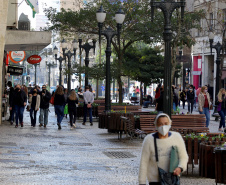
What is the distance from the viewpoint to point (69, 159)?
1379 centimetres

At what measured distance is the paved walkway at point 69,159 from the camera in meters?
10.7

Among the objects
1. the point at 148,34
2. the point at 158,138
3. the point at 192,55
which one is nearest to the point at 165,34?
the point at 158,138

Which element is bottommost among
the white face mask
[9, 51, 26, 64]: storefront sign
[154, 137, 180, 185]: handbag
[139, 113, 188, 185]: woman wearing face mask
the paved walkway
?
the paved walkway

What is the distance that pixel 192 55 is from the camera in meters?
60.7

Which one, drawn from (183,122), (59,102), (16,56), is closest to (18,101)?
(59,102)

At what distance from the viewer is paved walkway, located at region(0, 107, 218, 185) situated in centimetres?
1070

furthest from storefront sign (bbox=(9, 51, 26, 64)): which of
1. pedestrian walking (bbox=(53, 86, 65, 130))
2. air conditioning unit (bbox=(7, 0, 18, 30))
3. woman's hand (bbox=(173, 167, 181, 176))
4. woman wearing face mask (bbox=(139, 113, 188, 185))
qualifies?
woman's hand (bbox=(173, 167, 181, 176))

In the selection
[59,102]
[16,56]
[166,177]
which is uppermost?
[16,56]

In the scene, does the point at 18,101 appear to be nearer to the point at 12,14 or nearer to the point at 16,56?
the point at 12,14

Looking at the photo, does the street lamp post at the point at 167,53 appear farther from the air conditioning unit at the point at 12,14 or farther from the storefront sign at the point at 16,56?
the storefront sign at the point at 16,56

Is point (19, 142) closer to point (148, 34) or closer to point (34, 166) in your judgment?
point (34, 166)

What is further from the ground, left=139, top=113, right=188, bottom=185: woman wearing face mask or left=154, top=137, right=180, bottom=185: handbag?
left=139, top=113, right=188, bottom=185: woman wearing face mask

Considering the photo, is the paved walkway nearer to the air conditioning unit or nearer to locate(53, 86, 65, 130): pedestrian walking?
locate(53, 86, 65, 130): pedestrian walking

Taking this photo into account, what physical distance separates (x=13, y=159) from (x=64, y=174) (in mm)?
2497
